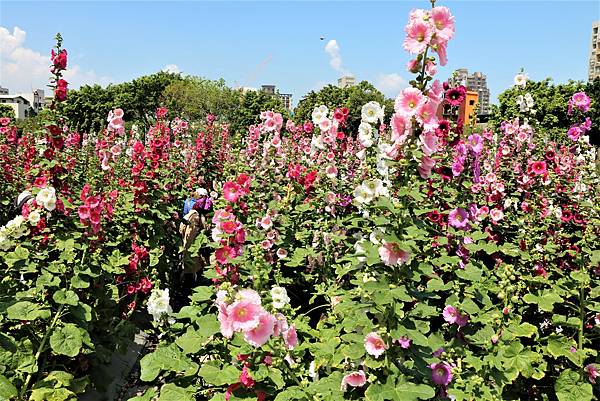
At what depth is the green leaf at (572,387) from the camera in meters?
3.33

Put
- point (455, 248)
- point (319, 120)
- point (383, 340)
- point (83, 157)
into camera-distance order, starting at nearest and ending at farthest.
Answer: point (383, 340) < point (455, 248) < point (319, 120) < point (83, 157)

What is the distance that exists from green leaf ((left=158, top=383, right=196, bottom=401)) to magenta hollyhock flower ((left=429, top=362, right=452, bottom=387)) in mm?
1258

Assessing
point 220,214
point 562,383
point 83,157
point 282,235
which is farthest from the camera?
point 83,157

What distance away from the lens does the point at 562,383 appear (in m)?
3.41

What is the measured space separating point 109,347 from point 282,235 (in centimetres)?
175

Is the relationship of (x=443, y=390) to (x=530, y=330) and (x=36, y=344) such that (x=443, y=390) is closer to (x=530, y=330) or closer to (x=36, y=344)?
(x=530, y=330)

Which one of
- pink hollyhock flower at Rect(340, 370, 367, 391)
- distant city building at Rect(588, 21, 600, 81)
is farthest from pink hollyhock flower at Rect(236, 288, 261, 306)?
distant city building at Rect(588, 21, 600, 81)

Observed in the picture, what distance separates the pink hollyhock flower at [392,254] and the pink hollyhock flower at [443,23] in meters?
0.92

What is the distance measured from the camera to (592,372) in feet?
11.2

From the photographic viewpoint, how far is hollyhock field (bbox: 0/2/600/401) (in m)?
2.35

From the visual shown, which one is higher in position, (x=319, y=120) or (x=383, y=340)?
(x=319, y=120)

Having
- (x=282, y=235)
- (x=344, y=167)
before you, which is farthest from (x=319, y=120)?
(x=282, y=235)

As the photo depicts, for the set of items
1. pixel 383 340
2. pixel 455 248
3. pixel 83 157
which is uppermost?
pixel 83 157

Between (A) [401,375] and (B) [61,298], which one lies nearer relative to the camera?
(A) [401,375]
